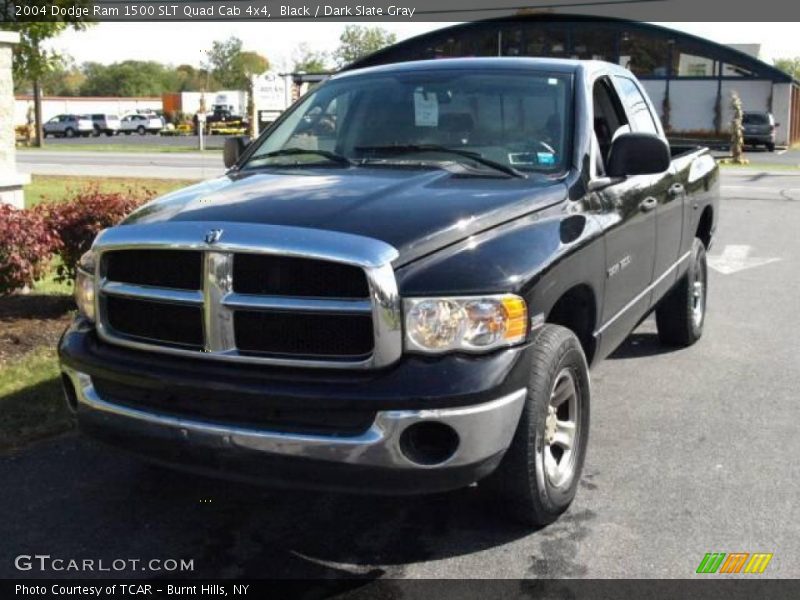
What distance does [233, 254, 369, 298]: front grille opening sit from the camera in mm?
3258

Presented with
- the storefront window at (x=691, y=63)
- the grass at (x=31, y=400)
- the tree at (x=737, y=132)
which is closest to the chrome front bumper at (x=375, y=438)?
the grass at (x=31, y=400)

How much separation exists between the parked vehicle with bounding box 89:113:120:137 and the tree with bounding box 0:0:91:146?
199ft

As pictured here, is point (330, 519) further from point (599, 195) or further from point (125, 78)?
point (125, 78)

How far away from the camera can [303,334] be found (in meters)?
3.34

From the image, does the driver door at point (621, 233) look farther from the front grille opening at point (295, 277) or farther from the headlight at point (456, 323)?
the front grille opening at point (295, 277)

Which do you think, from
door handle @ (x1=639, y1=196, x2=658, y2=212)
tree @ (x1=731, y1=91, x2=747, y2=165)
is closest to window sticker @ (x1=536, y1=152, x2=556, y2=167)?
door handle @ (x1=639, y1=196, x2=658, y2=212)

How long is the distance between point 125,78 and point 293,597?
135775 mm

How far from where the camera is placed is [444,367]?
322cm

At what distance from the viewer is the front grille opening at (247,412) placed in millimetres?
3215

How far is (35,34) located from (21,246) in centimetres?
406

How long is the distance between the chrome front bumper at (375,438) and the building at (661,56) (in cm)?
4712

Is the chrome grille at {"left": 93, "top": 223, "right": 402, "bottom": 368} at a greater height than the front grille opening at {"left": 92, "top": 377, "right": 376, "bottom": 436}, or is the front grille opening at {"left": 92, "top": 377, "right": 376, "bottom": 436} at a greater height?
the chrome grille at {"left": 93, "top": 223, "right": 402, "bottom": 368}

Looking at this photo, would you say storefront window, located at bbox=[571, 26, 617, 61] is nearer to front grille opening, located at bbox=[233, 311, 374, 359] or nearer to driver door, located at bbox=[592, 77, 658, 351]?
driver door, located at bbox=[592, 77, 658, 351]
